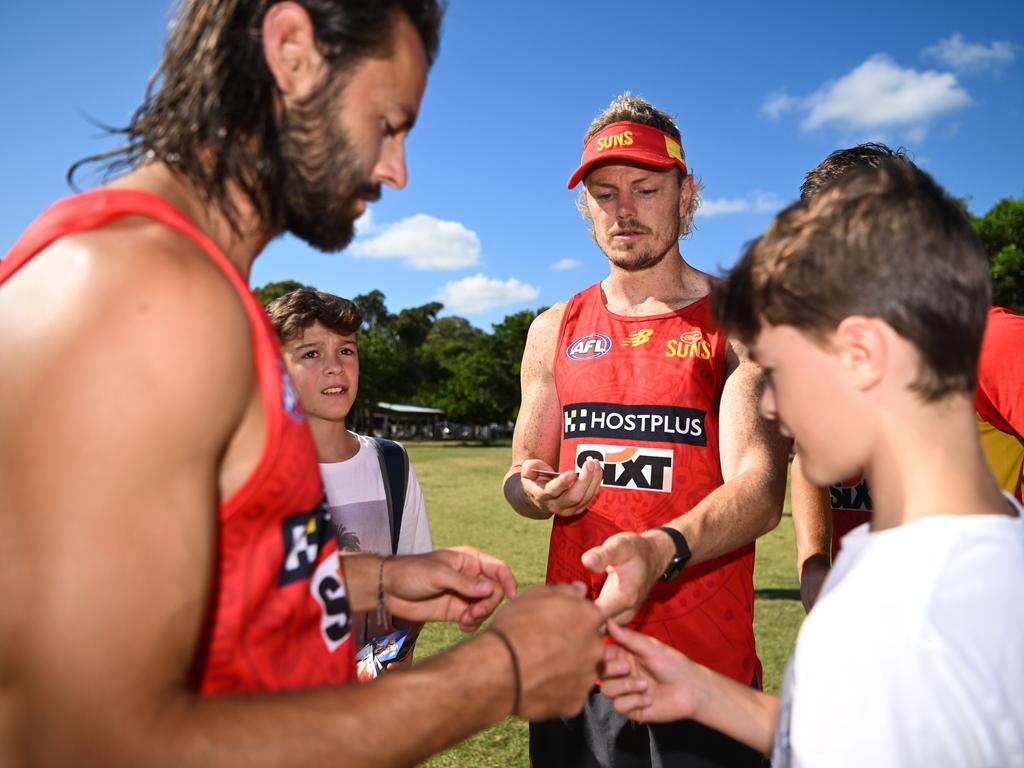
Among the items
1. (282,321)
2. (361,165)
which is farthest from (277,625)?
(282,321)

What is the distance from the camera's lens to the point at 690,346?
3.34 meters

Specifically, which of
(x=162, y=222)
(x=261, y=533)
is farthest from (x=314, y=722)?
(x=162, y=222)

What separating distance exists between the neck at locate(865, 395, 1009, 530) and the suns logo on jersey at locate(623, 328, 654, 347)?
1.89 m

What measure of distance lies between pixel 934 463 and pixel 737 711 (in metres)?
0.96

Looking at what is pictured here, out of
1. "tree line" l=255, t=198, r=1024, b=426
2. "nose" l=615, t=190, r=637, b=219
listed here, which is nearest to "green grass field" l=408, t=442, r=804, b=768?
"nose" l=615, t=190, r=637, b=219

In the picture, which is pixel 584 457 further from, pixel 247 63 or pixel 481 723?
pixel 247 63

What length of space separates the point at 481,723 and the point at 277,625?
467mm

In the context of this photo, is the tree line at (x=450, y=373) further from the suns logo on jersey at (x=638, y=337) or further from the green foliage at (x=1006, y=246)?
the suns logo on jersey at (x=638, y=337)

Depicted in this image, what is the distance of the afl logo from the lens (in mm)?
3521

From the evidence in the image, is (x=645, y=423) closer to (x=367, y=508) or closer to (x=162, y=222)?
(x=367, y=508)

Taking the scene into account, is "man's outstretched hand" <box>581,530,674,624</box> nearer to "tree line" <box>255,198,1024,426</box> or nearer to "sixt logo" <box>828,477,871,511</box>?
"sixt logo" <box>828,477,871,511</box>

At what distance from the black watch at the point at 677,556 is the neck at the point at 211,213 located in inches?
69.8

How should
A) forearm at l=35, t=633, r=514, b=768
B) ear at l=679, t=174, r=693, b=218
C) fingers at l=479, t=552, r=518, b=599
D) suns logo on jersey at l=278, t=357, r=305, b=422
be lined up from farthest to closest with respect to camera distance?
ear at l=679, t=174, r=693, b=218 < fingers at l=479, t=552, r=518, b=599 < suns logo on jersey at l=278, t=357, r=305, b=422 < forearm at l=35, t=633, r=514, b=768

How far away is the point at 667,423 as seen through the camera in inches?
128
